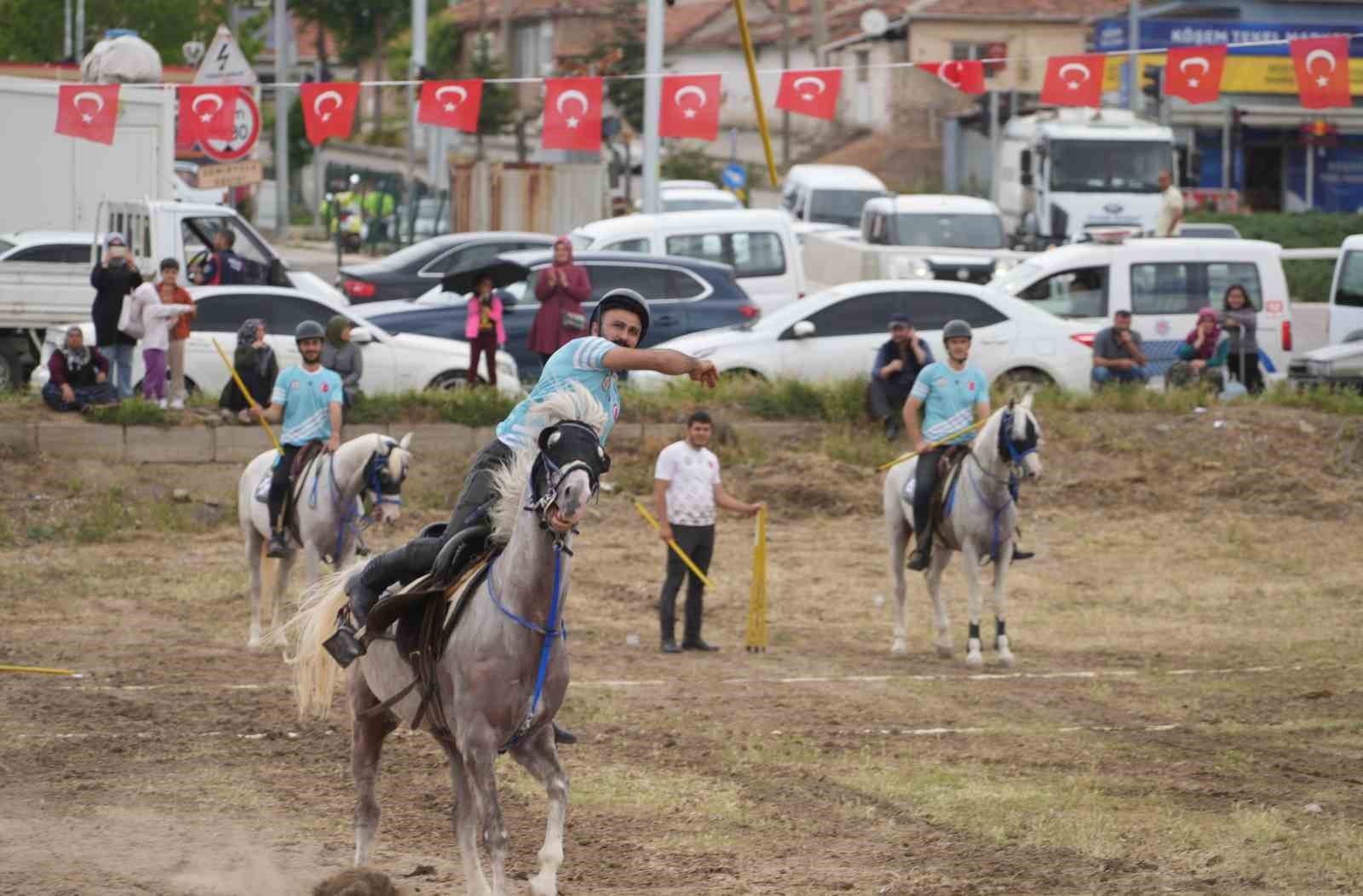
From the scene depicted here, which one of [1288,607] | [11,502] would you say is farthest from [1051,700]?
[11,502]

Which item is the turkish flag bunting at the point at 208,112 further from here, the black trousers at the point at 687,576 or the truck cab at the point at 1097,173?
the truck cab at the point at 1097,173

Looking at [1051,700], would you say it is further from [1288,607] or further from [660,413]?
[660,413]

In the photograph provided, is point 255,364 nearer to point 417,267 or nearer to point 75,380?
point 75,380

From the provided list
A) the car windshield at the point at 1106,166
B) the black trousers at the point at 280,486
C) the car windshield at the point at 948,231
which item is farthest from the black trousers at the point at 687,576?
the car windshield at the point at 1106,166

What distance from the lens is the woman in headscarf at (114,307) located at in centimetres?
2083

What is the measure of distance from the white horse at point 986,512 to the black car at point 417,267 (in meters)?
13.5

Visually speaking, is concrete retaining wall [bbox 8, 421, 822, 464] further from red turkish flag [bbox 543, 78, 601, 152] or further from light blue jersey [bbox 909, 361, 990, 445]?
light blue jersey [bbox 909, 361, 990, 445]

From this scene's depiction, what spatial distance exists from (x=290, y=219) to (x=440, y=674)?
56.2 meters

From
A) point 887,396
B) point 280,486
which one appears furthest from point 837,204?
point 280,486

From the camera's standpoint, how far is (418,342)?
74.6 ft

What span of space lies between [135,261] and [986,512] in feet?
43.4

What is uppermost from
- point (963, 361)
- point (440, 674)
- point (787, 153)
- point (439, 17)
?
point (439, 17)

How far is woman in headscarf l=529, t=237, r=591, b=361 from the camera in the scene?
70.2ft

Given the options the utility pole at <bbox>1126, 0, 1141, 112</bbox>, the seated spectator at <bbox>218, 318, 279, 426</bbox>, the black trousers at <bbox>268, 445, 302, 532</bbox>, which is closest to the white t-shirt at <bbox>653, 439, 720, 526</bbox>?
the black trousers at <bbox>268, 445, 302, 532</bbox>
